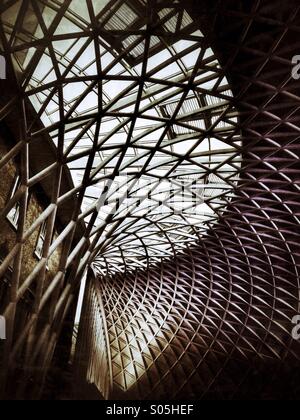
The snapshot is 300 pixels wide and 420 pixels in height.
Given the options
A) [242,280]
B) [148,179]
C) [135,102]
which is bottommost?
[242,280]

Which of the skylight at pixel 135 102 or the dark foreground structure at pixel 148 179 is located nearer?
the skylight at pixel 135 102

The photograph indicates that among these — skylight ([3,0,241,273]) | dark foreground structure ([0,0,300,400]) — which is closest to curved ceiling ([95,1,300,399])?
dark foreground structure ([0,0,300,400])

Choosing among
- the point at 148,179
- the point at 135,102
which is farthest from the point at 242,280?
the point at 135,102

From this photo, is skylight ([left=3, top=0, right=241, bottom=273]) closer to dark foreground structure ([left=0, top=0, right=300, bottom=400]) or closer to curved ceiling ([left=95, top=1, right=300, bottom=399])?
dark foreground structure ([left=0, top=0, right=300, bottom=400])

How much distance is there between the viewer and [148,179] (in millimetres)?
24312

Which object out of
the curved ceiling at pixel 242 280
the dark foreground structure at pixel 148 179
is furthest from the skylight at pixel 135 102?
the curved ceiling at pixel 242 280

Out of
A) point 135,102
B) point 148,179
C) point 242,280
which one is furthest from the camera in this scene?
point 242,280

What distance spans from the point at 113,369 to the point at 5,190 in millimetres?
39427

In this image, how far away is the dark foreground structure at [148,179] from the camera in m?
13.8

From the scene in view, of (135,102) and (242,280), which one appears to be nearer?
(135,102)

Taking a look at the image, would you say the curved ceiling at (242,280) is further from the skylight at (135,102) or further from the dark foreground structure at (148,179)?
the skylight at (135,102)

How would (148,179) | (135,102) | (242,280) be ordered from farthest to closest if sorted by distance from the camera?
1. (242,280)
2. (148,179)
3. (135,102)

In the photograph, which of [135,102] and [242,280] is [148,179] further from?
[242,280]

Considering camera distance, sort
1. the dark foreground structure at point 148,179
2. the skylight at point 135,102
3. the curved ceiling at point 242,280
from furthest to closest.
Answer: the curved ceiling at point 242,280 < the dark foreground structure at point 148,179 < the skylight at point 135,102
